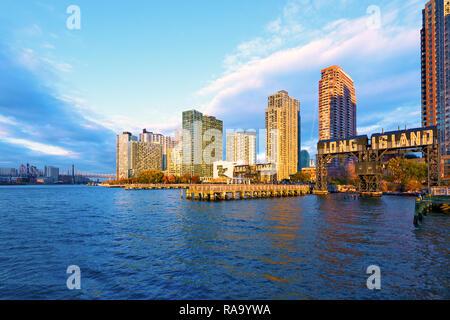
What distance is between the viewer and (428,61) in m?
144

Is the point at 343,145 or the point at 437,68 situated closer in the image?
the point at 343,145

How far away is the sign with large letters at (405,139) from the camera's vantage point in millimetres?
68312

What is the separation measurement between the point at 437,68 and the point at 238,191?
145553mm

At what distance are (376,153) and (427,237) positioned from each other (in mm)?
60901

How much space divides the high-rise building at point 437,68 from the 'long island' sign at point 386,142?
72899mm

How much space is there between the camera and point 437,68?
137 metres

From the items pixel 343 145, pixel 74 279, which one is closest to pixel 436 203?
pixel 343 145

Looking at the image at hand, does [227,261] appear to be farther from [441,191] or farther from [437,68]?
[437,68]

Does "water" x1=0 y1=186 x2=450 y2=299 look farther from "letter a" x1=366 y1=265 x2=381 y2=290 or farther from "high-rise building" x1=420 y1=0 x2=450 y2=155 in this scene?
"high-rise building" x1=420 y1=0 x2=450 y2=155

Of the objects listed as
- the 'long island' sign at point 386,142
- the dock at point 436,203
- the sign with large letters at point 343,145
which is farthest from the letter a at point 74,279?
the sign with large letters at point 343,145

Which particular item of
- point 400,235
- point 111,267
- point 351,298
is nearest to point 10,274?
point 111,267

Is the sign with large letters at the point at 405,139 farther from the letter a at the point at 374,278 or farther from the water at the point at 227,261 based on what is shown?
the letter a at the point at 374,278
